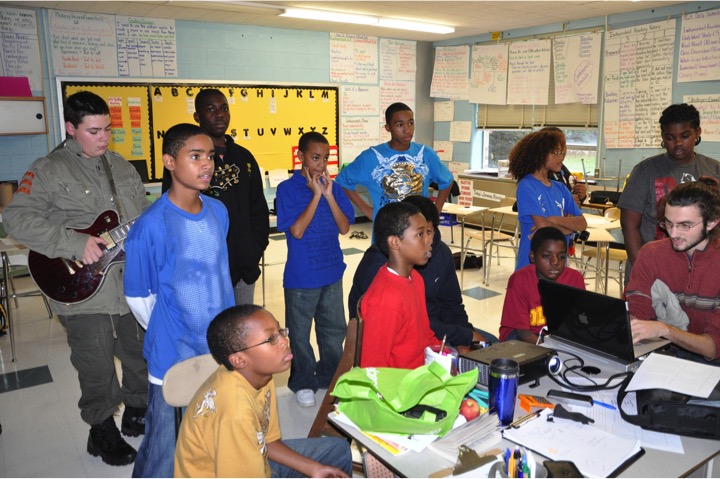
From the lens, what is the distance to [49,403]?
10.6 feet

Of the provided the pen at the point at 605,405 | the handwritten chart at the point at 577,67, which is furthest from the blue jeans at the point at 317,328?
the handwritten chart at the point at 577,67

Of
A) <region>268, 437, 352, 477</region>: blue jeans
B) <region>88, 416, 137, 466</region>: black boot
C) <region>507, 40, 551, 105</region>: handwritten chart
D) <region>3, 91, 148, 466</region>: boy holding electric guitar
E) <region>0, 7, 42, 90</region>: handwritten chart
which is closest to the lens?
<region>268, 437, 352, 477</region>: blue jeans

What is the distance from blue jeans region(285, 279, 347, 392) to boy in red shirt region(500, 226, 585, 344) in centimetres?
94

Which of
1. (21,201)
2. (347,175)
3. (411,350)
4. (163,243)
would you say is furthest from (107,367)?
(347,175)

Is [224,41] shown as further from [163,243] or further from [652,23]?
[163,243]

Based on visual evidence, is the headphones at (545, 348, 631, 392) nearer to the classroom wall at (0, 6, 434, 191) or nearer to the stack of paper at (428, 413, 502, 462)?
the stack of paper at (428, 413, 502, 462)

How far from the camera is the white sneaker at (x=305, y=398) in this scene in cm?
309

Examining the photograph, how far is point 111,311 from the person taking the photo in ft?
8.11

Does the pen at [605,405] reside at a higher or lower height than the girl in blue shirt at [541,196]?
lower

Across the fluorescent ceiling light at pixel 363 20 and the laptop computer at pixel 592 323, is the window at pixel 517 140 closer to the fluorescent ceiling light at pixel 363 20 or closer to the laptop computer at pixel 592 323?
the fluorescent ceiling light at pixel 363 20

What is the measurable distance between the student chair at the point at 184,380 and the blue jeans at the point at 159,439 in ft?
0.52

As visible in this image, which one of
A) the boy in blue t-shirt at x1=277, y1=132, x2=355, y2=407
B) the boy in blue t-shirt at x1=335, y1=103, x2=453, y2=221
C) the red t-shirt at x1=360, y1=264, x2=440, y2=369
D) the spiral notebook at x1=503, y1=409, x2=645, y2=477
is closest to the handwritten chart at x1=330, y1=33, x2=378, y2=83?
the boy in blue t-shirt at x1=335, y1=103, x2=453, y2=221

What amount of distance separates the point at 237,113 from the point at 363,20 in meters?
1.92

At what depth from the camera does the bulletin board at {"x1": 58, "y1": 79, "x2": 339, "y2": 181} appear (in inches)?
253
